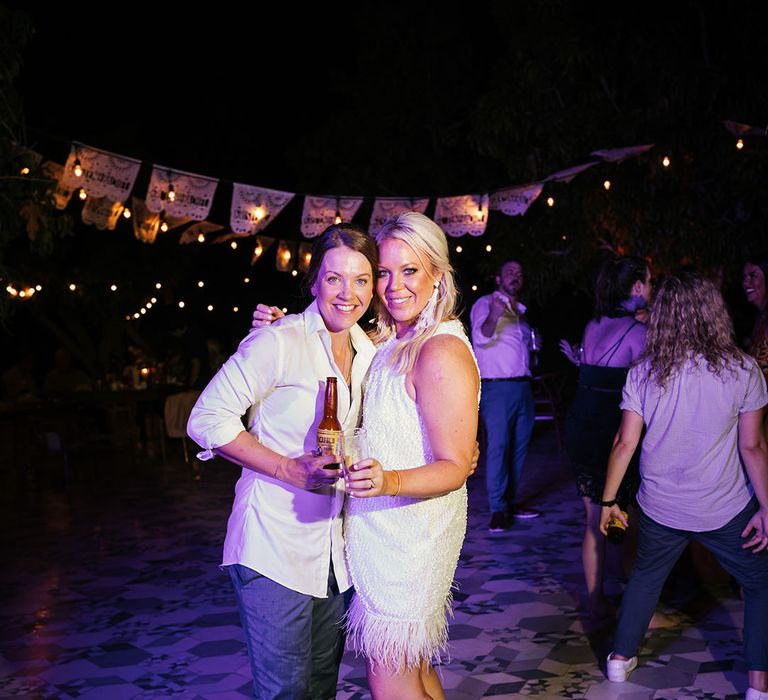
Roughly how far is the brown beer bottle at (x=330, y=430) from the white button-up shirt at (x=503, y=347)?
172 inches

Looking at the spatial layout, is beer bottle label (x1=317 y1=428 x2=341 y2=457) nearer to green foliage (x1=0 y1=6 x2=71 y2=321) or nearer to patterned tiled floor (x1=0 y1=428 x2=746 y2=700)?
patterned tiled floor (x1=0 y1=428 x2=746 y2=700)

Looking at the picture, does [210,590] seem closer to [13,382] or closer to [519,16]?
[13,382]

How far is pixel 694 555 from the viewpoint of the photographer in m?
5.10

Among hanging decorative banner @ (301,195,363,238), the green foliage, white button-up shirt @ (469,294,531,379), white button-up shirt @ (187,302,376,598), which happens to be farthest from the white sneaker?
hanging decorative banner @ (301,195,363,238)

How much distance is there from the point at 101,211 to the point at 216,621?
5658mm

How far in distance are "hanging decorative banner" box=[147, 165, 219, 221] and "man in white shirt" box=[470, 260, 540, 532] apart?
328 centimetres

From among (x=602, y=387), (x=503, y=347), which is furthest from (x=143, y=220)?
(x=602, y=387)

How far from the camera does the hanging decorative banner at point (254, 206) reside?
8906 mm

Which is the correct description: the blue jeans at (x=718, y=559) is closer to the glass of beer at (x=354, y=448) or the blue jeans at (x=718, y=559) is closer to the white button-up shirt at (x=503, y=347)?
the glass of beer at (x=354, y=448)

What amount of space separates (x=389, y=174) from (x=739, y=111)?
312 inches

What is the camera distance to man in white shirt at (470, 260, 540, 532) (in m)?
6.56

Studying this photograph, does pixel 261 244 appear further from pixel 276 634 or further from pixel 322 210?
pixel 276 634

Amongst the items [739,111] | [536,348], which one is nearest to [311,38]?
[739,111]

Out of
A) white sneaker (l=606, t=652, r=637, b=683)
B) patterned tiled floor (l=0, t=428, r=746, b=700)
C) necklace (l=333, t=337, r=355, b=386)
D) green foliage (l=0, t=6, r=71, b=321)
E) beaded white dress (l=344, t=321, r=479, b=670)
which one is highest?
green foliage (l=0, t=6, r=71, b=321)
